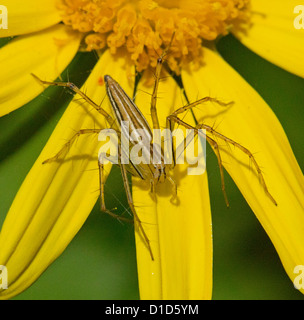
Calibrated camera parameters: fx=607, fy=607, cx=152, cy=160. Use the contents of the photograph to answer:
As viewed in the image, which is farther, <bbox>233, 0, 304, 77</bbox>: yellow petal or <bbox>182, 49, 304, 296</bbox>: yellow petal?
<bbox>233, 0, 304, 77</bbox>: yellow petal

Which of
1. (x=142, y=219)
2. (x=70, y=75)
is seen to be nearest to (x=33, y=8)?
(x=70, y=75)

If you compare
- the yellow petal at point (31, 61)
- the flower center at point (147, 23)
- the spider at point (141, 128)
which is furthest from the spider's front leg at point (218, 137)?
the yellow petal at point (31, 61)

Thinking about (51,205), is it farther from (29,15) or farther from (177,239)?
(29,15)

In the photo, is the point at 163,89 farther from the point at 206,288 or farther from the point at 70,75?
the point at 206,288

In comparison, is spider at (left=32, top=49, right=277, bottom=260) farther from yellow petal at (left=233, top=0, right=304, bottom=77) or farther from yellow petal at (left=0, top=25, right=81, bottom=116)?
yellow petal at (left=233, top=0, right=304, bottom=77)

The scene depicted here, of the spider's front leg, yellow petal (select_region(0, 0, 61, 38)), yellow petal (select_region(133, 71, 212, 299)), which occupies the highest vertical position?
yellow petal (select_region(0, 0, 61, 38))

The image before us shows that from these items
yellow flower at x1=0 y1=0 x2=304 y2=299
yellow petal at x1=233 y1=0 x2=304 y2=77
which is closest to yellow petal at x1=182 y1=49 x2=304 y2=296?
yellow flower at x1=0 y1=0 x2=304 y2=299
